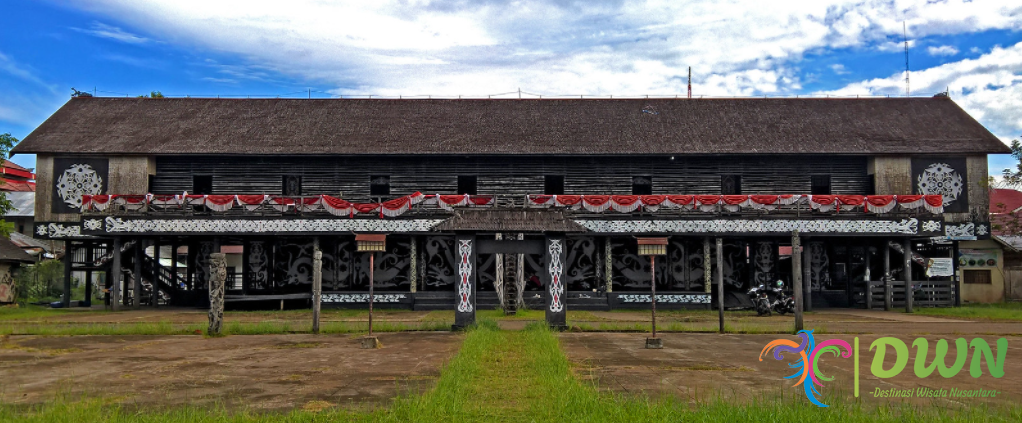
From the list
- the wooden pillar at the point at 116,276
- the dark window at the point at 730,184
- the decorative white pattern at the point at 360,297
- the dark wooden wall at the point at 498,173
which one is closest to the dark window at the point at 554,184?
the dark wooden wall at the point at 498,173

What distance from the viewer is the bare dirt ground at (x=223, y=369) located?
9188 mm


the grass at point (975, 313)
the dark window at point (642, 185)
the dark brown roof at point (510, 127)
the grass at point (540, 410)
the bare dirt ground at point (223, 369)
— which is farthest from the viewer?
the dark window at point (642, 185)

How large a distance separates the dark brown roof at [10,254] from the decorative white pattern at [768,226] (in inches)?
909

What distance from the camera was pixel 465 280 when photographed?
17.8 meters

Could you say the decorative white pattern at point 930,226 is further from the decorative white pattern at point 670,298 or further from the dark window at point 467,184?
the dark window at point 467,184

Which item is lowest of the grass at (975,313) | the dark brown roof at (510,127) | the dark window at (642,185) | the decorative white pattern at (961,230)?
the grass at (975,313)

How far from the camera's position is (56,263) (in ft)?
126

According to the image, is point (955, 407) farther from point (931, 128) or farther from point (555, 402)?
point (931, 128)

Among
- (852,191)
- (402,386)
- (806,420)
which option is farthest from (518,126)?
(806,420)

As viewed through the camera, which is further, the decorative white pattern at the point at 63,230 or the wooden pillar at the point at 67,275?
the wooden pillar at the point at 67,275

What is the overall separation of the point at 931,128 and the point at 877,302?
885 cm

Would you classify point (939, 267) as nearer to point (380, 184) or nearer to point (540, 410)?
point (380, 184)

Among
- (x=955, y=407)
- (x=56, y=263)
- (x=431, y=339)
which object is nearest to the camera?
(x=955, y=407)

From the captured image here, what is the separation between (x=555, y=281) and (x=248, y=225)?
13610mm
